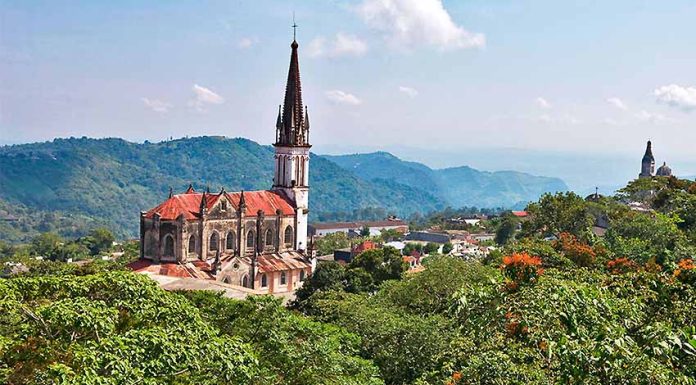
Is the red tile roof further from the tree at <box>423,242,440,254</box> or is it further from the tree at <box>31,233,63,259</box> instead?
the tree at <box>31,233,63,259</box>

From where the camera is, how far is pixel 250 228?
44.8 metres

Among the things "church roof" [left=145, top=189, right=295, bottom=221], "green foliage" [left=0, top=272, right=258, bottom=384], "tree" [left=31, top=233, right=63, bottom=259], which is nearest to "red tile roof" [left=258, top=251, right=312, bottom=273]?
"church roof" [left=145, top=189, right=295, bottom=221]

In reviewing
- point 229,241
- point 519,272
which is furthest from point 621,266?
point 229,241

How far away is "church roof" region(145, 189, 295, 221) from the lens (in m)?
40.8

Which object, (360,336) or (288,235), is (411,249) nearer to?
(288,235)

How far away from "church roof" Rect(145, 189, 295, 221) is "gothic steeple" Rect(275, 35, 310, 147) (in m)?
3.49

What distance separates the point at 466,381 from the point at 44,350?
20.7 feet

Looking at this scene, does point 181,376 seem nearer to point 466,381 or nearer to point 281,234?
A: point 466,381

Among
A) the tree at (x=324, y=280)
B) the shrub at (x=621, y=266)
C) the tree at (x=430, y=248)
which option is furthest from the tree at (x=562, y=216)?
the tree at (x=430, y=248)

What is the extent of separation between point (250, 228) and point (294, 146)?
20.9ft

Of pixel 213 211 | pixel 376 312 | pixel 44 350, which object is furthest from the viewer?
pixel 213 211

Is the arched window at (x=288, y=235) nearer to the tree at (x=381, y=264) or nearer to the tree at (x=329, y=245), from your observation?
the tree at (x=381, y=264)

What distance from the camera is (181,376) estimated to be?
1191cm

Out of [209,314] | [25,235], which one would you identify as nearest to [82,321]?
[209,314]
